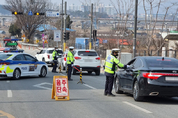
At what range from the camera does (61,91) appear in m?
11.7

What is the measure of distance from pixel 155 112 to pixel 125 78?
3.25 meters

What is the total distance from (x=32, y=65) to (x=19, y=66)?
118 cm

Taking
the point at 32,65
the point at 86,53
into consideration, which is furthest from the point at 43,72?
the point at 86,53

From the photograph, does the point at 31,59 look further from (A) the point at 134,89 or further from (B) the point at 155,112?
(B) the point at 155,112

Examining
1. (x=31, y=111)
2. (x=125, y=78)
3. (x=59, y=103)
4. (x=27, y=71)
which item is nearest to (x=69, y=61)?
(x=27, y=71)

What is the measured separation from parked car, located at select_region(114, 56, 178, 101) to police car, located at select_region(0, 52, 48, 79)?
905cm

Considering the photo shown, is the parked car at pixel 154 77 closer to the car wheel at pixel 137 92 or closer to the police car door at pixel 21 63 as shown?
the car wheel at pixel 137 92

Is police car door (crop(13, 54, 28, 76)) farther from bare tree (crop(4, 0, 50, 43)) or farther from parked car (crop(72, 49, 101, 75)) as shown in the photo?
bare tree (crop(4, 0, 50, 43))

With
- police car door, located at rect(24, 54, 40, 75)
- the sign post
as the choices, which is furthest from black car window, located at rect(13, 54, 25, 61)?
the sign post

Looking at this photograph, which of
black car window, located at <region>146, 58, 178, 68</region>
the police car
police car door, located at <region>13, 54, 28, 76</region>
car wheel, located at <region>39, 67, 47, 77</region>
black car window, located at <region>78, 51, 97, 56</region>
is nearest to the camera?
black car window, located at <region>146, 58, 178, 68</region>

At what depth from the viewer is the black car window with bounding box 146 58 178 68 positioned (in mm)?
11386

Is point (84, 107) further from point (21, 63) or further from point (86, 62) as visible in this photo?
point (86, 62)

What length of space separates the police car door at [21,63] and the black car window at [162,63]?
9810mm

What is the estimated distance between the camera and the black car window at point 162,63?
1139 cm
